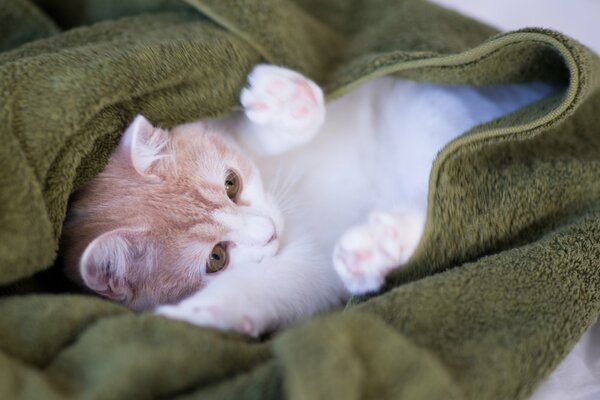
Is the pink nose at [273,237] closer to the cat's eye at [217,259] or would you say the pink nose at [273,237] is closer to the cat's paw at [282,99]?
the cat's eye at [217,259]

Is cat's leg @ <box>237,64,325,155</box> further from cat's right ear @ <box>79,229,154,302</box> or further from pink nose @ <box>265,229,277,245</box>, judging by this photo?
cat's right ear @ <box>79,229,154,302</box>

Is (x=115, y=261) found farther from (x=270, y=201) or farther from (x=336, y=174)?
(x=336, y=174)

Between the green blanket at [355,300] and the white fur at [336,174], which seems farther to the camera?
the white fur at [336,174]

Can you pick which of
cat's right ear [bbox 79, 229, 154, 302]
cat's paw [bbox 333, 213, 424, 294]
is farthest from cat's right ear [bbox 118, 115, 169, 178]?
cat's paw [bbox 333, 213, 424, 294]

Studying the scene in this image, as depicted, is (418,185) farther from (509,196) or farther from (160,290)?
(160,290)

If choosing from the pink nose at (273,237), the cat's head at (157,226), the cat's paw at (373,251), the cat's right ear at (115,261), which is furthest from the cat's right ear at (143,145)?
the cat's paw at (373,251)

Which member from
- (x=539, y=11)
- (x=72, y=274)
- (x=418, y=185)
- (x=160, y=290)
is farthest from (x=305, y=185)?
(x=539, y=11)
